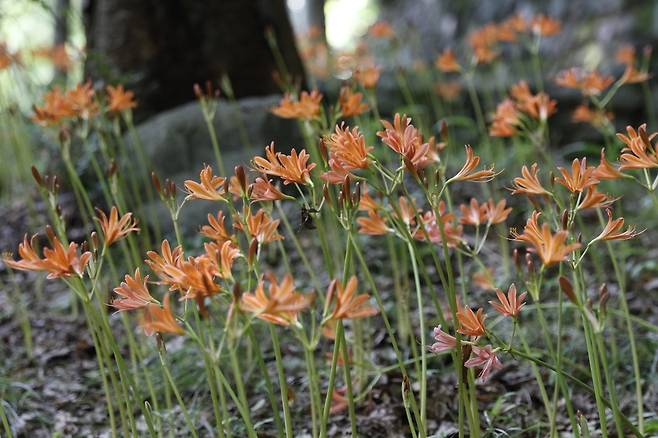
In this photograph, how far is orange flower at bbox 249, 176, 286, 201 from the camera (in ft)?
4.75

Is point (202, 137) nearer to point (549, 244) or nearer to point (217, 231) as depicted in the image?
point (217, 231)

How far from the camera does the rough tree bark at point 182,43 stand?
445 centimetres

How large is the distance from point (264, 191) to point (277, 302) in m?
0.44

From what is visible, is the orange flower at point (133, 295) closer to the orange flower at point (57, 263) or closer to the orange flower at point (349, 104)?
the orange flower at point (57, 263)

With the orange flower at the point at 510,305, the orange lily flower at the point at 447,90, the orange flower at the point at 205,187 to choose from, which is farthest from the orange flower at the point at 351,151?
the orange lily flower at the point at 447,90

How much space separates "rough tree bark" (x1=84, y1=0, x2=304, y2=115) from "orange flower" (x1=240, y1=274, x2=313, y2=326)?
3.44m

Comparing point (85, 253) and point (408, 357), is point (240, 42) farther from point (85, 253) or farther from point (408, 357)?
point (85, 253)

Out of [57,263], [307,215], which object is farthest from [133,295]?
[307,215]

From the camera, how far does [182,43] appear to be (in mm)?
4586

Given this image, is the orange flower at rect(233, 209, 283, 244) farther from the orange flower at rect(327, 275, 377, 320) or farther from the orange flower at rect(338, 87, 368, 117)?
the orange flower at rect(338, 87, 368, 117)

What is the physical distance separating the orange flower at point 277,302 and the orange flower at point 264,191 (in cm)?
35

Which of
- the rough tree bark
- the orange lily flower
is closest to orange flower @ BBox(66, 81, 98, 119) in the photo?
the rough tree bark

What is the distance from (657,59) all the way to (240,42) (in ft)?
10.3

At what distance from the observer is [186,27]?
4.61 meters
